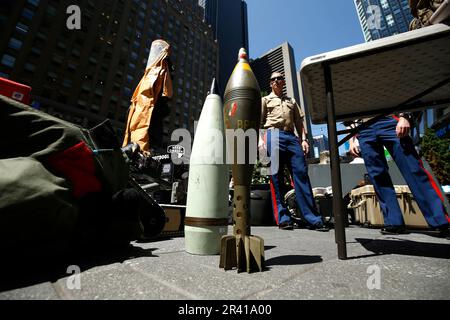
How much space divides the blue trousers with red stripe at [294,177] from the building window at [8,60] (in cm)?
3090

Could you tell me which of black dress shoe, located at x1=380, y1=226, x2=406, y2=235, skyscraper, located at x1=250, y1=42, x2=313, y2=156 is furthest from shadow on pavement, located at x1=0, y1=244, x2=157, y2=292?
skyscraper, located at x1=250, y1=42, x2=313, y2=156

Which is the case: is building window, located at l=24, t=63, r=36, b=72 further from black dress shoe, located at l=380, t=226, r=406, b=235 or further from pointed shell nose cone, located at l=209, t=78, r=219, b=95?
black dress shoe, located at l=380, t=226, r=406, b=235

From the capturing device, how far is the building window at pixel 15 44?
2244cm

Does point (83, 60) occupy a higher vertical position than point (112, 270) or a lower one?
higher

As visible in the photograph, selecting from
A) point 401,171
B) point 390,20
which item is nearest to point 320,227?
point 401,171

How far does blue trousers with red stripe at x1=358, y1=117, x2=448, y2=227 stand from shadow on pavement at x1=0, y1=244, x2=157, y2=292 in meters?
2.44

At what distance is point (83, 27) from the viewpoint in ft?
92.3

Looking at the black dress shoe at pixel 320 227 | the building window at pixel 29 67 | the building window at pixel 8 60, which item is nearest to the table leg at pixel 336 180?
the black dress shoe at pixel 320 227

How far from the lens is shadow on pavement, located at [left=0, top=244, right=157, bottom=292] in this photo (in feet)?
2.60

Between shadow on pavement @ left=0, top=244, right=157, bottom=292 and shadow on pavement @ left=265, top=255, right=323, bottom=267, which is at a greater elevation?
shadow on pavement @ left=0, top=244, right=157, bottom=292

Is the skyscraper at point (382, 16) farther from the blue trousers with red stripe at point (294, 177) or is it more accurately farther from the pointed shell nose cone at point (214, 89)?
the pointed shell nose cone at point (214, 89)

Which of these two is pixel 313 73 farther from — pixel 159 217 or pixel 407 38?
pixel 159 217
